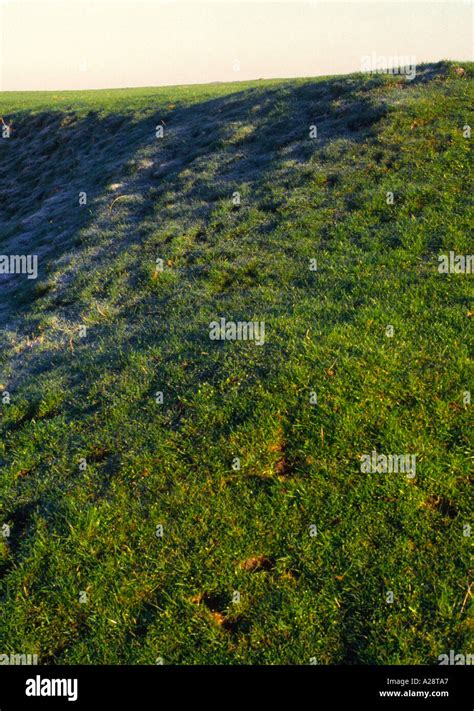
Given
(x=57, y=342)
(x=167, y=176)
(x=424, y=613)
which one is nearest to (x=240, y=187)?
(x=167, y=176)

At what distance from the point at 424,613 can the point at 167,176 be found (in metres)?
23.6

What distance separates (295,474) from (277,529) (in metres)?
1.05

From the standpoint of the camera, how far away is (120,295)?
16.7m

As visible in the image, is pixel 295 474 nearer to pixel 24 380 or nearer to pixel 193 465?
pixel 193 465

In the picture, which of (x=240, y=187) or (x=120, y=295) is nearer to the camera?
(x=120, y=295)

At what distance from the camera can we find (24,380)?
43.3ft

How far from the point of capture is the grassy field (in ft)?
22.4

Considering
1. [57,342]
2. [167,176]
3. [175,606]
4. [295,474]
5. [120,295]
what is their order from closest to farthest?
[175,606] → [295,474] → [57,342] → [120,295] → [167,176]

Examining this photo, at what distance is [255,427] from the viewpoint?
30.2 ft

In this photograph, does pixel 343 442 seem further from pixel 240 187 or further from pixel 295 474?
pixel 240 187

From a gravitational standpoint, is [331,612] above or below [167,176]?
below

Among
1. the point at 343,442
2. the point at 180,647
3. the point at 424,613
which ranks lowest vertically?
the point at 180,647

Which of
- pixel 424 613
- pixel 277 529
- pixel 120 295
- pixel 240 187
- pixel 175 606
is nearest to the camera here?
pixel 424 613

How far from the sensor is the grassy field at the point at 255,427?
22.4ft
